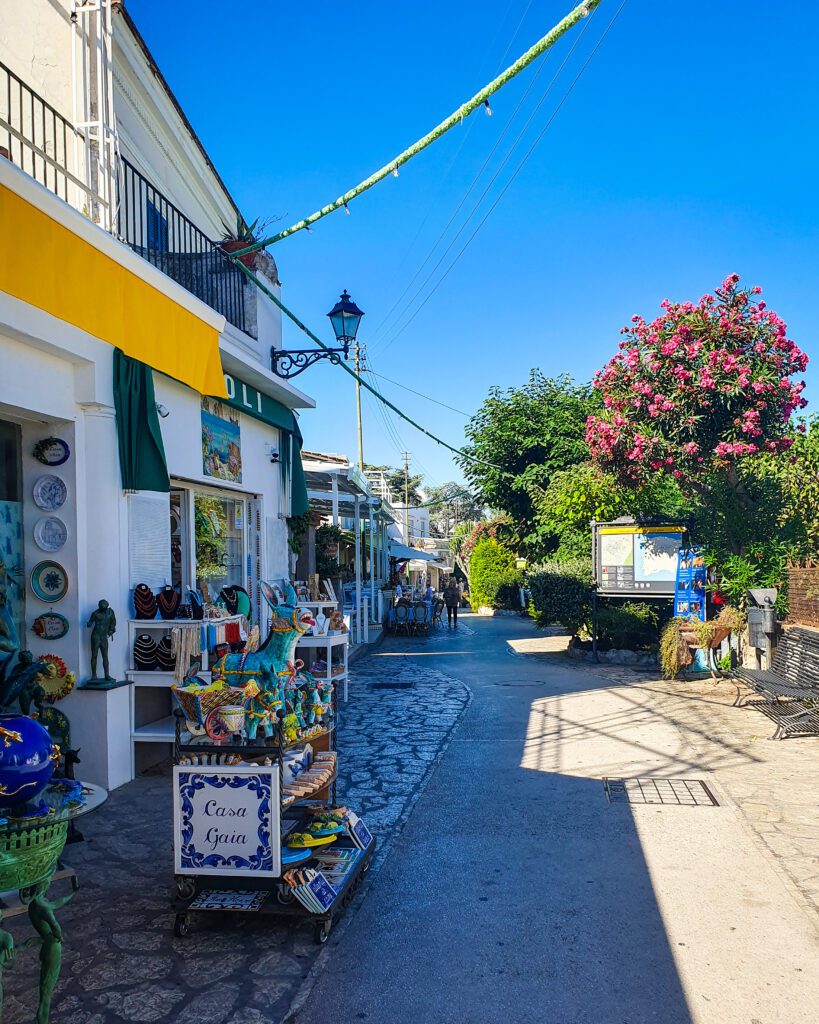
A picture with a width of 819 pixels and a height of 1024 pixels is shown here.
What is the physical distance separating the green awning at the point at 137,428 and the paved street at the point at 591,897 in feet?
11.8

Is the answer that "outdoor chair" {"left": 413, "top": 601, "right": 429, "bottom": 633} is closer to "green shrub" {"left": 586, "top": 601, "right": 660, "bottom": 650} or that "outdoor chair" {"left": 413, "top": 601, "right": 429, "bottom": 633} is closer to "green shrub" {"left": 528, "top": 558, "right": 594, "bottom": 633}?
"green shrub" {"left": 528, "top": 558, "right": 594, "bottom": 633}

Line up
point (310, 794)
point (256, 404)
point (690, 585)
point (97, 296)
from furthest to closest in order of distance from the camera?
point (690, 585) < point (256, 404) < point (310, 794) < point (97, 296)

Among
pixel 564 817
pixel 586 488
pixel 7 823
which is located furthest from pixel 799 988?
pixel 586 488

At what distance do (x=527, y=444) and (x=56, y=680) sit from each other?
14.9 m

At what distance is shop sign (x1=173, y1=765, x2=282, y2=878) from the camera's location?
3.88 metres

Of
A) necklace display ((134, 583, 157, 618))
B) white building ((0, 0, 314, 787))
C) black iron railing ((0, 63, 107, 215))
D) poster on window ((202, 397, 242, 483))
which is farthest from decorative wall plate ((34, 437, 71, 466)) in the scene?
poster on window ((202, 397, 242, 483))

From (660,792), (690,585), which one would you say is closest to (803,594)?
(690,585)

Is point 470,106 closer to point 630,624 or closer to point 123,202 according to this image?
point 123,202

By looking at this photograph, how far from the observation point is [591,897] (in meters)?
4.33

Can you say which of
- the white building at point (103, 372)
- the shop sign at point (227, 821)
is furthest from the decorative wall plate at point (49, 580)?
the shop sign at point (227, 821)

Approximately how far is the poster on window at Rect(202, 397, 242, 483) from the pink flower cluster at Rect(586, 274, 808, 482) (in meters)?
5.27

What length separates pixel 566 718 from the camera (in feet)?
30.1

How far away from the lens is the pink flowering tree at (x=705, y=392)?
10375mm

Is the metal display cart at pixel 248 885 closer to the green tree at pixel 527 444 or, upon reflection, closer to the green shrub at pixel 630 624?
the green shrub at pixel 630 624
